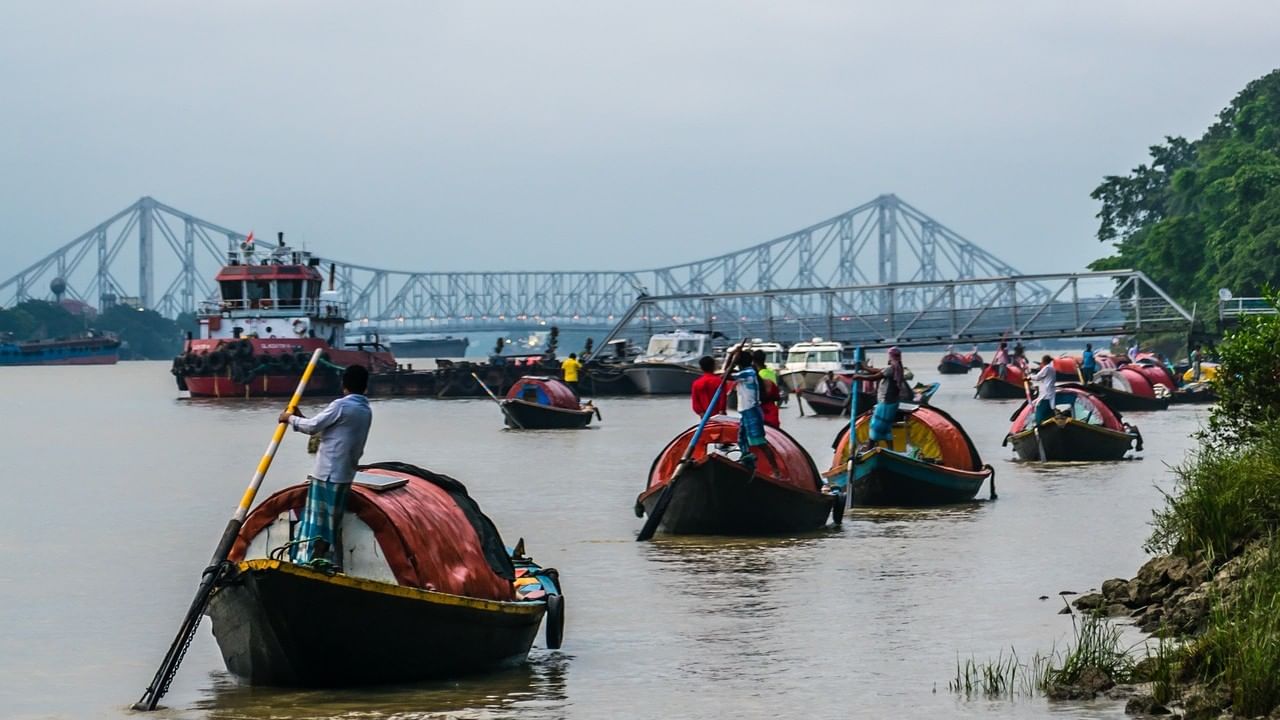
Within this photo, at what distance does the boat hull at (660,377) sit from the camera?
85.9 metres

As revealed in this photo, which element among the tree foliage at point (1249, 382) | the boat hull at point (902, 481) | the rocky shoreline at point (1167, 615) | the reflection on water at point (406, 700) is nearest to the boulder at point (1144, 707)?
the rocky shoreline at point (1167, 615)

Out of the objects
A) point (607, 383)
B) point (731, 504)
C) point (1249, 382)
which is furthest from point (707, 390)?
point (607, 383)

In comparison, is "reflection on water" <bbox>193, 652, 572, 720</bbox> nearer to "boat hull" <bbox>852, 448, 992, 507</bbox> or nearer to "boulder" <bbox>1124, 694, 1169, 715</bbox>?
"boulder" <bbox>1124, 694, 1169, 715</bbox>

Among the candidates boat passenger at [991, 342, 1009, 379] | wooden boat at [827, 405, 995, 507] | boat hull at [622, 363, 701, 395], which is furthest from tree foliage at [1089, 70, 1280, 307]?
wooden boat at [827, 405, 995, 507]

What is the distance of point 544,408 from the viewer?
57.3 meters

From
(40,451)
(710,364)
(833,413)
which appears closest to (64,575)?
(710,364)

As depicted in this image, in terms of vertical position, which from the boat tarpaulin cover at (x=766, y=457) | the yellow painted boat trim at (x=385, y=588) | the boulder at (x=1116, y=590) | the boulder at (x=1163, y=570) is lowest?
the boulder at (x=1116, y=590)

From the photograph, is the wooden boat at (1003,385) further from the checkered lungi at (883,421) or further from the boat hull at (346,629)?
the boat hull at (346,629)

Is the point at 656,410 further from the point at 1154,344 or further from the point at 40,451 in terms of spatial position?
the point at 1154,344

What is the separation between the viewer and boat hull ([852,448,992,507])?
27406 millimetres

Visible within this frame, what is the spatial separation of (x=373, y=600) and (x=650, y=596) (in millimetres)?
6083

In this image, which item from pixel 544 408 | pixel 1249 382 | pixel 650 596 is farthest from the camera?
pixel 544 408

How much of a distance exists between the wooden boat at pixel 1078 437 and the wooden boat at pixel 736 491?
1348cm

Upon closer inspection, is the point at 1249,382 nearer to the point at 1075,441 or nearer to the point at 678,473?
the point at 678,473
